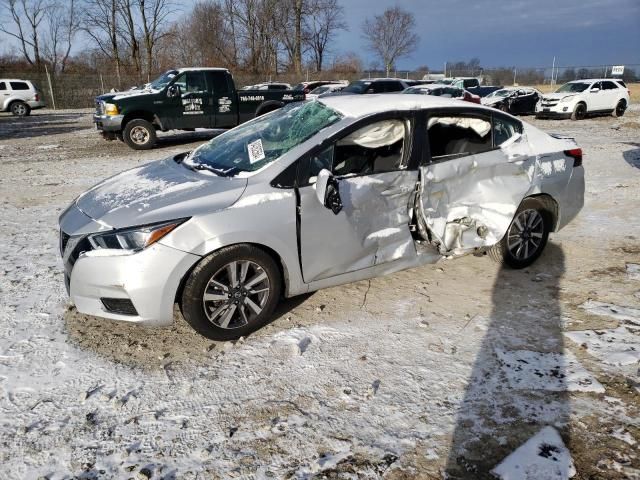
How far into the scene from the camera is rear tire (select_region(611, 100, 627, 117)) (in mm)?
19992

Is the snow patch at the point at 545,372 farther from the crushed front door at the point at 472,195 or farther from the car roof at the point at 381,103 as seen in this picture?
the car roof at the point at 381,103

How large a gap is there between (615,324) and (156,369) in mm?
3320

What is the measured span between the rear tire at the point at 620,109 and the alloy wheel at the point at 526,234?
1945 centimetres

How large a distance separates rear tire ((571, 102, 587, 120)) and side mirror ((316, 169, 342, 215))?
62.5ft

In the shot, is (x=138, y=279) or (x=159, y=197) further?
(x=159, y=197)

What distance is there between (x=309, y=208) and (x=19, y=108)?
24695 millimetres

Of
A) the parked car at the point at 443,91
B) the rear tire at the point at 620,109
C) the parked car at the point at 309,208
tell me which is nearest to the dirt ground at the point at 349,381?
the parked car at the point at 309,208

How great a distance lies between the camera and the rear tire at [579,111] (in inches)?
744

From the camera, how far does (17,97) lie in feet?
73.0

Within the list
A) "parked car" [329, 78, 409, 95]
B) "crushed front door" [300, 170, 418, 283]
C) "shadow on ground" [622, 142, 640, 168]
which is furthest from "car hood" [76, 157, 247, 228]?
"parked car" [329, 78, 409, 95]

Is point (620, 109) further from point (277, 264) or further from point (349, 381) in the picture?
point (349, 381)

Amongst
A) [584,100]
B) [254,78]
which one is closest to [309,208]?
[584,100]

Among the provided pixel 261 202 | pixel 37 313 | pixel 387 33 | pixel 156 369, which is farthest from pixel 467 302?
pixel 387 33


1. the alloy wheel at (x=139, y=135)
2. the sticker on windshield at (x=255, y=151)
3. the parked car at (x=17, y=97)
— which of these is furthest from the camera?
the parked car at (x=17, y=97)
